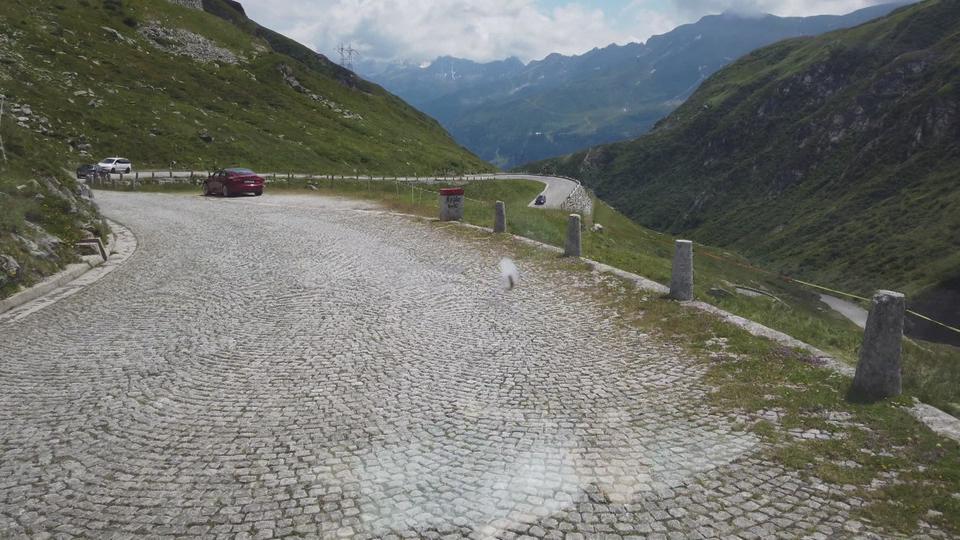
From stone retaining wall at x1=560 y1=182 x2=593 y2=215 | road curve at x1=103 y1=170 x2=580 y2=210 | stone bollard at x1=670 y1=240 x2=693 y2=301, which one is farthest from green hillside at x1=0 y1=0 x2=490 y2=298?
stone retaining wall at x1=560 y1=182 x2=593 y2=215

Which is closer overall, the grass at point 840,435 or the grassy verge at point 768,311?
the grass at point 840,435

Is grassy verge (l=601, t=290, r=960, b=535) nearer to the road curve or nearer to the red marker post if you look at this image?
the red marker post

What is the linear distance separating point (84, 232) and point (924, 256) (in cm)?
13512

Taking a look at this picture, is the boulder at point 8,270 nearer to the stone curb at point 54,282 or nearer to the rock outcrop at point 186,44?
the stone curb at point 54,282

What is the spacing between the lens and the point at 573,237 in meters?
16.3

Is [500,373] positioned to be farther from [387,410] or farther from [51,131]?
[51,131]

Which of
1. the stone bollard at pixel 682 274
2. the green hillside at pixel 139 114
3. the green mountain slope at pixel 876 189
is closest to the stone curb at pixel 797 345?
the stone bollard at pixel 682 274

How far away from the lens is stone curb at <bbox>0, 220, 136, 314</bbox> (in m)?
11.7

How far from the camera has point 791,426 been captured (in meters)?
6.29

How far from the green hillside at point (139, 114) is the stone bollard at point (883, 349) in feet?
50.9

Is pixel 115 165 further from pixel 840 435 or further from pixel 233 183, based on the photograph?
pixel 840 435

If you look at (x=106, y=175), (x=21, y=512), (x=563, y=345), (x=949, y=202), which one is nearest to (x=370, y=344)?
(x=563, y=345)

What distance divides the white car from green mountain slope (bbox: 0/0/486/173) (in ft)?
10.1

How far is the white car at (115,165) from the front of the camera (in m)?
46.8
